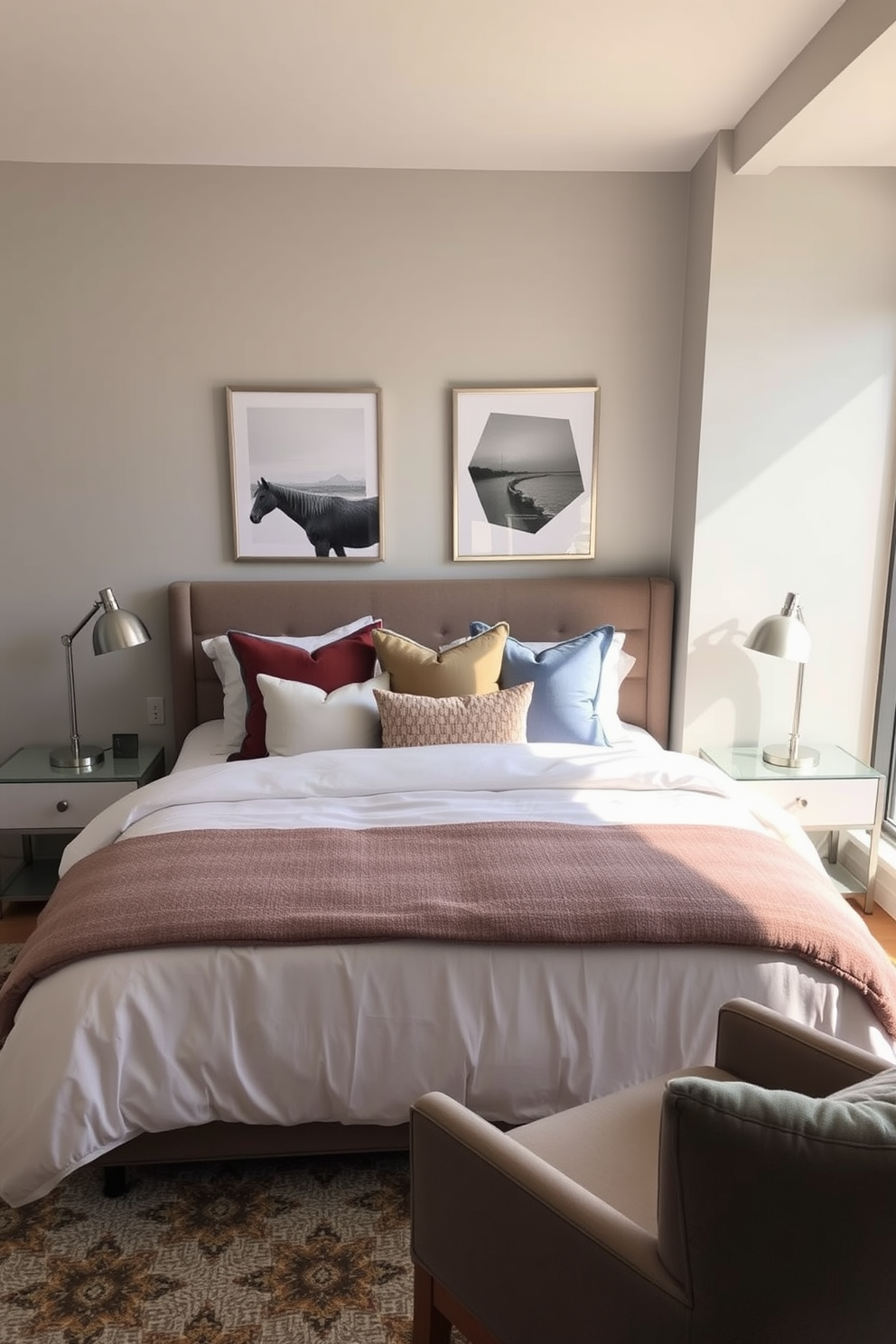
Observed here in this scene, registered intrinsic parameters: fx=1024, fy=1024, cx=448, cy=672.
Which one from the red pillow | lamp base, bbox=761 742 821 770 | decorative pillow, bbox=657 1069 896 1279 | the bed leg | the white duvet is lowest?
the bed leg

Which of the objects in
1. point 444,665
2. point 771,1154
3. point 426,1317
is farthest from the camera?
point 444,665

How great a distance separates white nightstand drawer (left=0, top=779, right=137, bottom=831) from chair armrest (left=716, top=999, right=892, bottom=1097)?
92.3 inches

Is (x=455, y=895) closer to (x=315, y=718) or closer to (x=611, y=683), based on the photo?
(x=315, y=718)

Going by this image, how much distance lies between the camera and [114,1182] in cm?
215

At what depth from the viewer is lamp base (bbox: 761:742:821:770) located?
3504 mm

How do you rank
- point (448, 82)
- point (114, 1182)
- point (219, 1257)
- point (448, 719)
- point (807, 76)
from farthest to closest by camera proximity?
1. point (448, 719)
2. point (448, 82)
3. point (807, 76)
4. point (114, 1182)
5. point (219, 1257)

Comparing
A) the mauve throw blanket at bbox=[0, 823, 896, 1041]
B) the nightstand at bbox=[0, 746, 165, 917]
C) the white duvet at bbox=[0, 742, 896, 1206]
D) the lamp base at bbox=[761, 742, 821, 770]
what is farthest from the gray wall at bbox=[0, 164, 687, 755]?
the white duvet at bbox=[0, 742, 896, 1206]

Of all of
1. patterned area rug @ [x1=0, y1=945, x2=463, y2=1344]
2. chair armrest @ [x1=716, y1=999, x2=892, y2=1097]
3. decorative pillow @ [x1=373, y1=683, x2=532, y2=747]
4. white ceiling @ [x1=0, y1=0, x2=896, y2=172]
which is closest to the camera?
chair armrest @ [x1=716, y1=999, x2=892, y2=1097]

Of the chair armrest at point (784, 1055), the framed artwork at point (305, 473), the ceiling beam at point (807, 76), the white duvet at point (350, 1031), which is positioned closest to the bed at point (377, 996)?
the white duvet at point (350, 1031)

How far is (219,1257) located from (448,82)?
3009 mm

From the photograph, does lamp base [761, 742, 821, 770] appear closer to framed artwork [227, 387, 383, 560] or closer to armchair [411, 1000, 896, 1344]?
framed artwork [227, 387, 383, 560]

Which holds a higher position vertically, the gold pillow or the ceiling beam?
the ceiling beam

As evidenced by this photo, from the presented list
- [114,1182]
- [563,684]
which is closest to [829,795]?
[563,684]

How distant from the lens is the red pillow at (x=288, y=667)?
3379mm
